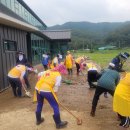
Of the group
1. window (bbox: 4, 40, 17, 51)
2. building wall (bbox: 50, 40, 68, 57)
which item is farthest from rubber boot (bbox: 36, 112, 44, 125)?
building wall (bbox: 50, 40, 68, 57)

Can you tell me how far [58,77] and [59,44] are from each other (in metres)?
39.1

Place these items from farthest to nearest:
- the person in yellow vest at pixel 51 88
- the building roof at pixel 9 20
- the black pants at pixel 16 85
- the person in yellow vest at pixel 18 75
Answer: the building roof at pixel 9 20
the black pants at pixel 16 85
the person in yellow vest at pixel 18 75
the person in yellow vest at pixel 51 88

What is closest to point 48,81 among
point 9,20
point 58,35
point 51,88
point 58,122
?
point 51,88

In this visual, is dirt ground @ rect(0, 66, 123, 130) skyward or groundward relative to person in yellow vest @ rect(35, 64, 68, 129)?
groundward

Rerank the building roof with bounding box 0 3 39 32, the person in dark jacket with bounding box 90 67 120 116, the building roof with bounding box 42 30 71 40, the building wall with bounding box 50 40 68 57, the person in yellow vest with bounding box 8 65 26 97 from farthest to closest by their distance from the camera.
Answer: the building wall with bounding box 50 40 68 57 → the building roof with bounding box 42 30 71 40 → the building roof with bounding box 0 3 39 32 → the person in yellow vest with bounding box 8 65 26 97 → the person in dark jacket with bounding box 90 67 120 116

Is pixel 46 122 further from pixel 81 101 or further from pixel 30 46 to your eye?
pixel 30 46

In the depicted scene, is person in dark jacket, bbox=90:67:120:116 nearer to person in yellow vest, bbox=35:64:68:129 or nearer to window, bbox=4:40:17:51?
person in yellow vest, bbox=35:64:68:129

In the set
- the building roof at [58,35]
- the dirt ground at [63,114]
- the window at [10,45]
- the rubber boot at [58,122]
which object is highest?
the building roof at [58,35]

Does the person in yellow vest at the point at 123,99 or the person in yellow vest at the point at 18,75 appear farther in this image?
the person in yellow vest at the point at 18,75

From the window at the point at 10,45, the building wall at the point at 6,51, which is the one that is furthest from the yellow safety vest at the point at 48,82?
the window at the point at 10,45

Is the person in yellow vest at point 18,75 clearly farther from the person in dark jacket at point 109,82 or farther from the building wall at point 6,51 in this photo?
the person in dark jacket at point 109,82

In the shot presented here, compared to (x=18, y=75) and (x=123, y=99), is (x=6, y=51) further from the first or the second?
(x=123, y=99)

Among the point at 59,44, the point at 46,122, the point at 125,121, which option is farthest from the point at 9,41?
the point at 59,44

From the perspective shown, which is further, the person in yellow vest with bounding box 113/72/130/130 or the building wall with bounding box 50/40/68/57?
the building wall with bounding box 50/40/68/57
